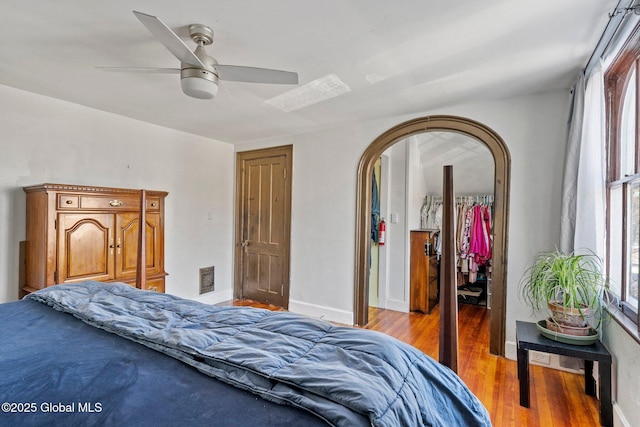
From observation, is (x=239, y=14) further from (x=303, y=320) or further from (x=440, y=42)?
(x=303, y=320)

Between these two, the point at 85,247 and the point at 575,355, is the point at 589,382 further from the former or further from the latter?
the point at 85,247

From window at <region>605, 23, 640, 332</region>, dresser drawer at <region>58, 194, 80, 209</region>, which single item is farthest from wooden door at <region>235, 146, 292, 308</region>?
window at <region>605, 23, 640, 332</region>

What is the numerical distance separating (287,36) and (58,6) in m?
1.17

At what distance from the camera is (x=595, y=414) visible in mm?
2068

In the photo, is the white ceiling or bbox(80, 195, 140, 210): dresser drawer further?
bbox(80, 195, 140, 210): dresser drawer

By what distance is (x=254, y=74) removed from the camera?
1884 mm

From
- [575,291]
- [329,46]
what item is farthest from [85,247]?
[575,291]

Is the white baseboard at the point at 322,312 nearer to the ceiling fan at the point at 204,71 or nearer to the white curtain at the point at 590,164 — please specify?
the white curtain at the point at 590,164

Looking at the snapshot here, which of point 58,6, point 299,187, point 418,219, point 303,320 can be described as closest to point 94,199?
point 58,6

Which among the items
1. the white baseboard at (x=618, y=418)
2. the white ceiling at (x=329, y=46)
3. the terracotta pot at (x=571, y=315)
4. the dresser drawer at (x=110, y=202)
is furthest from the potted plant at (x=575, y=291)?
the dresser drawer at (x=110, y=202)

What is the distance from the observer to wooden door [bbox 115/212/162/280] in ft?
10.2

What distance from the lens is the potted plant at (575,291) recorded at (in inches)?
81.0

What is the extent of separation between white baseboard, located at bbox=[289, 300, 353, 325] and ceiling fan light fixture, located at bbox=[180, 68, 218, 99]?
110 inches

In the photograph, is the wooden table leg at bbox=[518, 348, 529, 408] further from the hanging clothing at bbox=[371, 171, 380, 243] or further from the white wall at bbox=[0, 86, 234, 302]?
the white wall at bbox=[0, 86, 234, 302]
